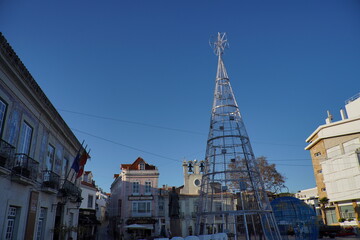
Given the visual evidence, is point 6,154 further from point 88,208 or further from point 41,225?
point 88,208

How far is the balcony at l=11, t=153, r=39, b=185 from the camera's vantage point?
35.9 ft

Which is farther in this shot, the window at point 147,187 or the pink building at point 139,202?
the window at point 147,187

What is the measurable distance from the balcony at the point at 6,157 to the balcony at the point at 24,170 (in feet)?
1.35

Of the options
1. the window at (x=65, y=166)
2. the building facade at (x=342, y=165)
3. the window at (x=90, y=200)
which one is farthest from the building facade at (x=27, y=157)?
the building facade at (x=342, y=165)

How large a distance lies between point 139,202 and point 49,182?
24.5m

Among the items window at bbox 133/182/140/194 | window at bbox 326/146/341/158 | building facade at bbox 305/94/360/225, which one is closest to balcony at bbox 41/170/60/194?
window at bbox 133/182/140/194

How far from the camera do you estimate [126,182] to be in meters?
38.6

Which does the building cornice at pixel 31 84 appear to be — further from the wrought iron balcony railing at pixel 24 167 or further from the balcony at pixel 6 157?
the wrought iron balcony railing at pixel 24 167

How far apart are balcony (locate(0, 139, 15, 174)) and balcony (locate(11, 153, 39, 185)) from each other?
41 centimetres

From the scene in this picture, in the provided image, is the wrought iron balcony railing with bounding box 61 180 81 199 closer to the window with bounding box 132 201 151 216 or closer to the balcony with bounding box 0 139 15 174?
the balcony with bounding box 0 139 15 174

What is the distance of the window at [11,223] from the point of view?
11.2 meters

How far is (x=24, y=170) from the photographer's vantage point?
1161cm

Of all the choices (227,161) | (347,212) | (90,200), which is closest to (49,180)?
(227,161)

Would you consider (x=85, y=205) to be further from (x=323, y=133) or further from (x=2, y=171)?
(x=323, y=133)
